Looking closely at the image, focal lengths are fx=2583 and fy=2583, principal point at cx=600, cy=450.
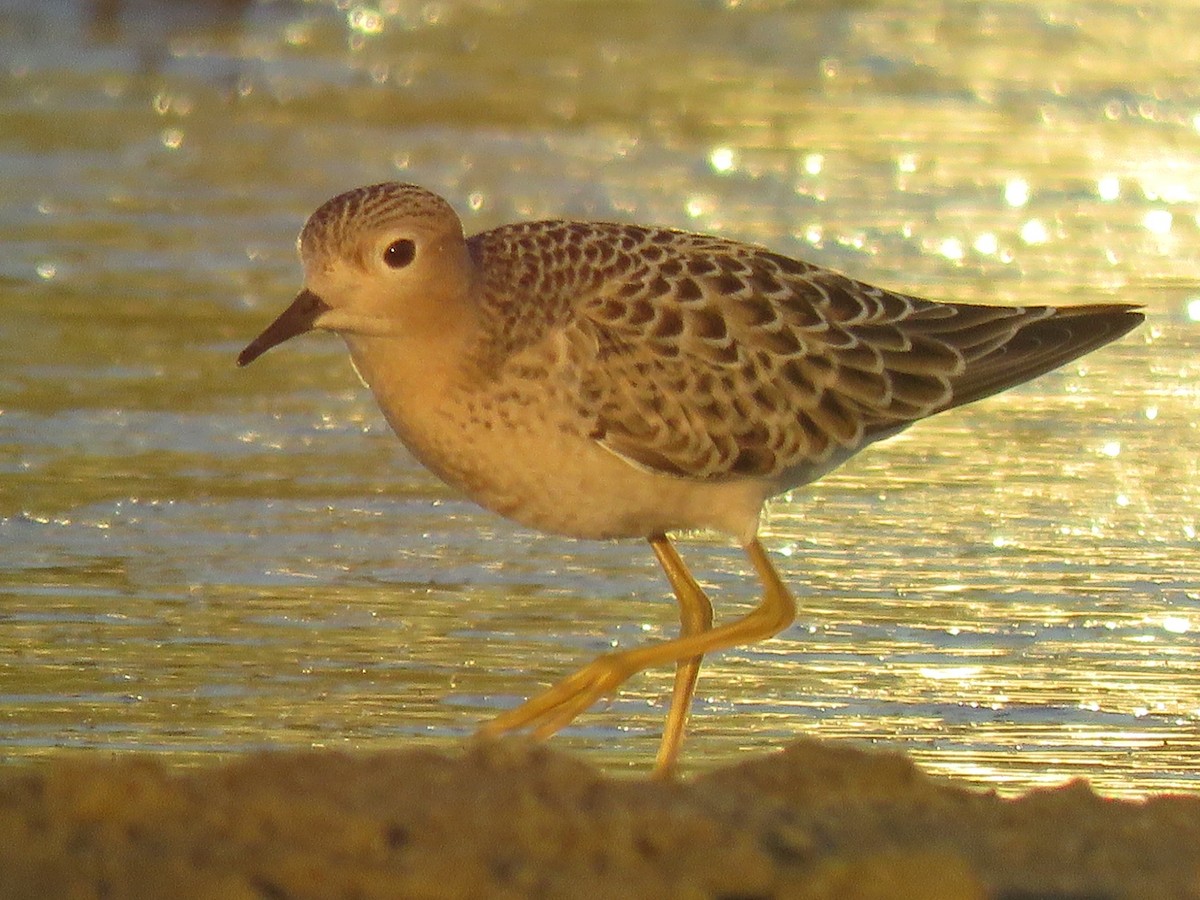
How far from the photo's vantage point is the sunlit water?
269 inches

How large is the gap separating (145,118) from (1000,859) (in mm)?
10634

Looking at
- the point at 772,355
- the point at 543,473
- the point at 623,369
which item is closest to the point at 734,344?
the point at 772,355

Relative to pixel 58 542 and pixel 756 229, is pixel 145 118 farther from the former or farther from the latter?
pixel 58 542

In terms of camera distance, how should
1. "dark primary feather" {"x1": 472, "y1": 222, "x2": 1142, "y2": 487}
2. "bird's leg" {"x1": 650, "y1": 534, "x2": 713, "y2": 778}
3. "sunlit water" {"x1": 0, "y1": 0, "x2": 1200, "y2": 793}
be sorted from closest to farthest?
1. "bird's leg" {"x1": 650, "y1": 534, "x2": 713, "y2": 778}
2. "dark primary feather" {"x1": 472, "y1": 222, "x2": 1142, "y2": 487}
3. "sunlit water" {"x1": 0, "y1": 0, "x2": 1200, "y2": 793}

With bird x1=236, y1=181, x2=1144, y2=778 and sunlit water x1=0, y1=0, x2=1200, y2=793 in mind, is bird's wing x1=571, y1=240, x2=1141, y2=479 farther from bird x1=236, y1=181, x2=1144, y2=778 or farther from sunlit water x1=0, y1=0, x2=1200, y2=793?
sunlit water x1=0, y1=0, x2=1200, y2=793

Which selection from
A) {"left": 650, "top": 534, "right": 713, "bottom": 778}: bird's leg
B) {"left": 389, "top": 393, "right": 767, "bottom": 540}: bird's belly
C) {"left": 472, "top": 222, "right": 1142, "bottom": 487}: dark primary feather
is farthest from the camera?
{"left": 472, "top": 222, "right": 1142, "bottom": 487}: dark primary feather

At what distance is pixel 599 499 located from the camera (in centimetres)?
644

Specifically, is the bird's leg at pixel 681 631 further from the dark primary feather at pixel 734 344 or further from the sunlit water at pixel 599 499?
the dark primary feather at pixel 734 344

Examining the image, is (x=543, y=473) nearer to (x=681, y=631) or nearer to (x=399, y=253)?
(x=399, y=253)

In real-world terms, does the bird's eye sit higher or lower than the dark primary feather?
higher

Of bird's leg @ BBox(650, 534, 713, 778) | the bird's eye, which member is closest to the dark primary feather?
the bird's eye

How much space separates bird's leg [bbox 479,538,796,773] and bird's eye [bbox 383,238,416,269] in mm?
1091

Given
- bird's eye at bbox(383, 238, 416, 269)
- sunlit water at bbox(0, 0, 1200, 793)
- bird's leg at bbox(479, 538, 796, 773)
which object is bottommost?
sunlit water at bbox(0, 0, 1200, 793)

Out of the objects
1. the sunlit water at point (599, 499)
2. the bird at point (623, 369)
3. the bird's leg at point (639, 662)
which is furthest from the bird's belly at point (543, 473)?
the sunlit water at point (599, 499)
